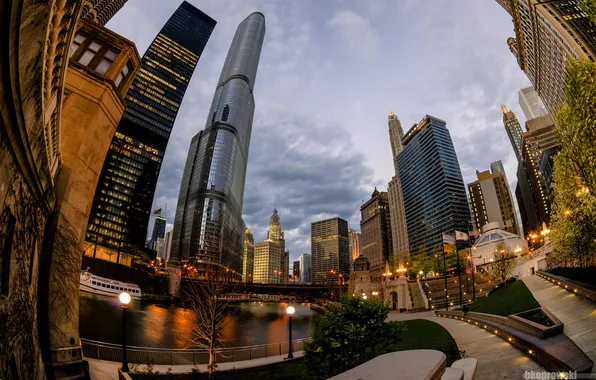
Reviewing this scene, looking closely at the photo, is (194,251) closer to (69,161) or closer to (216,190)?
(216,190)

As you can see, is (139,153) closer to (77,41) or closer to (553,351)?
(77,41)

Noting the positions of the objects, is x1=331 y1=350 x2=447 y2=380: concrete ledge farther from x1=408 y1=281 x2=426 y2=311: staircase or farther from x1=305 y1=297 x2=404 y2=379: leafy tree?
x1=408 y1=281 x2=426 y2=311: staircase

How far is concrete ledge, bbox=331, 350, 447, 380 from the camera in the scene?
347 cm

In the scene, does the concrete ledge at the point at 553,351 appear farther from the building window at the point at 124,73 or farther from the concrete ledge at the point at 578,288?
the building window at the point at 124,73

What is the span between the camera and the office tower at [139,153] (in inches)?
4387

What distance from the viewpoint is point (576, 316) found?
1477 centimetres

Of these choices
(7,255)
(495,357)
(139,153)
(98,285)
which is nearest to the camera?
(7,255)

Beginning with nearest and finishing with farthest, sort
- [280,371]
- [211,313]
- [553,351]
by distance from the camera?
[553,351], [280,371], [211,313]

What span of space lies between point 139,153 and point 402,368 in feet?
463

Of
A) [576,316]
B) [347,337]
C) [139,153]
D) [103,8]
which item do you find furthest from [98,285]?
[103,8]

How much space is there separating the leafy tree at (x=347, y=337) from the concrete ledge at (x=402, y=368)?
7.59m

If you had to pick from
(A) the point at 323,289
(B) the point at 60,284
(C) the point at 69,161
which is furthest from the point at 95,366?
(A) the point at 323,289

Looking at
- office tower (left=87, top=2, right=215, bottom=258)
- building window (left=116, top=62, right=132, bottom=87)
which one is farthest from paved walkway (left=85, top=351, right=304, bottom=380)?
office tower (left=87, top=2, right=215, bottom=258)

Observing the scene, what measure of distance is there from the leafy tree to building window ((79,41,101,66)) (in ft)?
64.2
